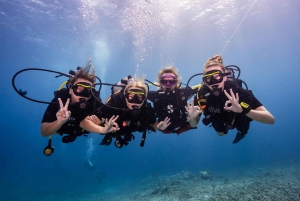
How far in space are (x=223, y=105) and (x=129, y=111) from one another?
2.59 meters

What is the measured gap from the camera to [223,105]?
5.26 m

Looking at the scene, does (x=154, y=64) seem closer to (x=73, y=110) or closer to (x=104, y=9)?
(x=104, y=9)

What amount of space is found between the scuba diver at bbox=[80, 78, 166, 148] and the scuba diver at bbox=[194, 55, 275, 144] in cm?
165

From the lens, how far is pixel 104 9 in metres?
22.0

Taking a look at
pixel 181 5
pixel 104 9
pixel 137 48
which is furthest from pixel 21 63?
pixel 181 5

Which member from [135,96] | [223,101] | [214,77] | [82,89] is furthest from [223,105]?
[82,89]

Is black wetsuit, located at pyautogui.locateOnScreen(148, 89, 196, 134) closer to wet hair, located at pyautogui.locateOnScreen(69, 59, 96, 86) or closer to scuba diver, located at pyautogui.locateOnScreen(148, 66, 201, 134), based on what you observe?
scuba diver, located at pyautogui.locateOnScreen(148, 66, 201, 134)

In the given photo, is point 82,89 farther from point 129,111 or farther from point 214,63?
point 214,63

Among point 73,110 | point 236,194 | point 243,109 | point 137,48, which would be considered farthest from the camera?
point 137,48

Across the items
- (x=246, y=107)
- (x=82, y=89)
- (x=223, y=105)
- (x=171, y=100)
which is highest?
(x=82, y=89)

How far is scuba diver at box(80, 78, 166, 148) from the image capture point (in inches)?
212

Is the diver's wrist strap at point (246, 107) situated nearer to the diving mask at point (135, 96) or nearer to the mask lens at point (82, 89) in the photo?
the diving mask at point (135, 96)

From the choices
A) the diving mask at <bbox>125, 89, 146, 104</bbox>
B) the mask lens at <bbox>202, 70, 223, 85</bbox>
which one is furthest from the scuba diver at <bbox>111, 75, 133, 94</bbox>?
the mask lens at <bbox>202, 70, 223, 85</bbox>

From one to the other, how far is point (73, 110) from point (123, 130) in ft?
5.11
